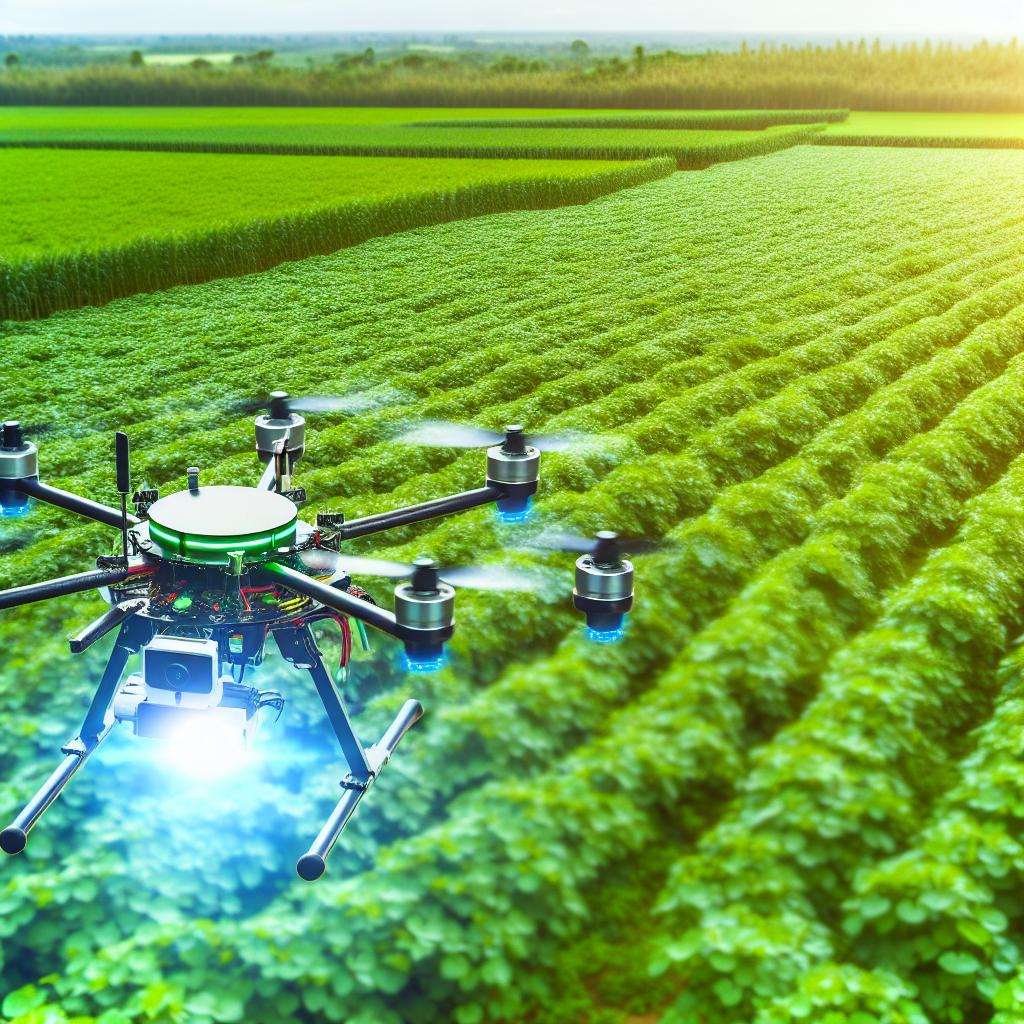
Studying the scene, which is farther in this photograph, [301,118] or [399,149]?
[301,118]

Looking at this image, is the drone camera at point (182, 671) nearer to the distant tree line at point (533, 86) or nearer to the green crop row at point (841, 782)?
the green crop row at point (841, 782)

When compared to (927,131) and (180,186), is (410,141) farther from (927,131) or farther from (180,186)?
(927,131)

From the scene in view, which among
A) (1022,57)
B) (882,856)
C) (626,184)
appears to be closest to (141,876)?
(882,856)

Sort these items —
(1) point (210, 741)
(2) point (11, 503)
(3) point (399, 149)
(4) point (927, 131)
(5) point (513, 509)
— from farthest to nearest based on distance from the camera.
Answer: (4) point (927, 131)
(3) point (399, 149)
(5) point (513, 509)
(2) point (11, 503)
(1) point (210, 741)

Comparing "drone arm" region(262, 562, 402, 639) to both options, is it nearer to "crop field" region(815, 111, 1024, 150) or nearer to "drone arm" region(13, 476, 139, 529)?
"drone arm" region(13, 476, 139, 529)

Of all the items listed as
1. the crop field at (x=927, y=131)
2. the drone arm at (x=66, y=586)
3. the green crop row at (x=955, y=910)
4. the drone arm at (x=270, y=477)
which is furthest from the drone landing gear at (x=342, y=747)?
the crop field at (x=927, y=131)

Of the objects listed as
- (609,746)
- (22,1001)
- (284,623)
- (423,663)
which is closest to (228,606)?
(284,623)

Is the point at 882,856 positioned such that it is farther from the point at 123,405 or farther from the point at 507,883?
the point at 123,405
